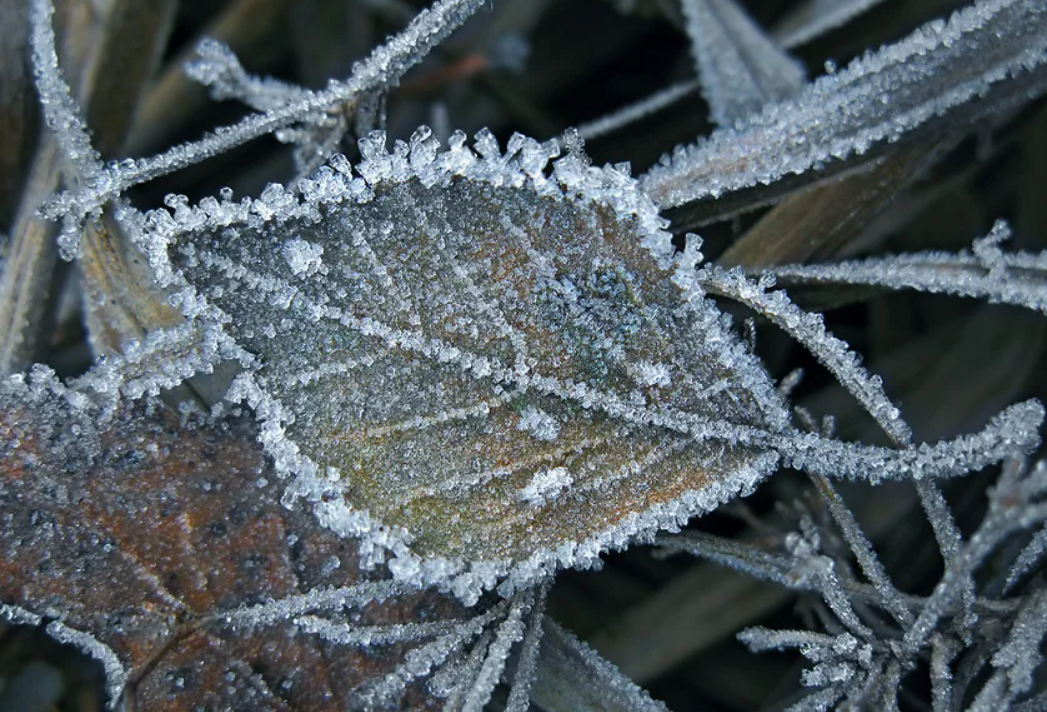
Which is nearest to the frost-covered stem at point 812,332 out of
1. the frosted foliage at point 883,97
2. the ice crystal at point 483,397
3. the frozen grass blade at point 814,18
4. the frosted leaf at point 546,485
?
the ice crystal at point 483,397

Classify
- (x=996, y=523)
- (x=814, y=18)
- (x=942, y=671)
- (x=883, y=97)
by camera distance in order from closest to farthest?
1. (x=996, y=523)
2. (x=942, y=671)
3. (x=883, y=97)
4. (x=814, y=18)

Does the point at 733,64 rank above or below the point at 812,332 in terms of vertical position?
above

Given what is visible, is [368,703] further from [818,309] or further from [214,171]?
[214,171]

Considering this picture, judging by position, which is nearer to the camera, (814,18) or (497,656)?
(497,656)

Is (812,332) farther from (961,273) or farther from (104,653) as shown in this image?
(104,653)

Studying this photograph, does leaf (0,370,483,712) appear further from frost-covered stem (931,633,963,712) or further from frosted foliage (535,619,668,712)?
frost-covered stem (931,633,963,712)

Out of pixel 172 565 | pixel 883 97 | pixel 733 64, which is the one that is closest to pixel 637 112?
pixel 733 64

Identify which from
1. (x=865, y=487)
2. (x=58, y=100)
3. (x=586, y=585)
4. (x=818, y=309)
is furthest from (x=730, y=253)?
(x=58, y=100)

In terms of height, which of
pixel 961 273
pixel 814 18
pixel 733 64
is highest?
pixel 814 18
